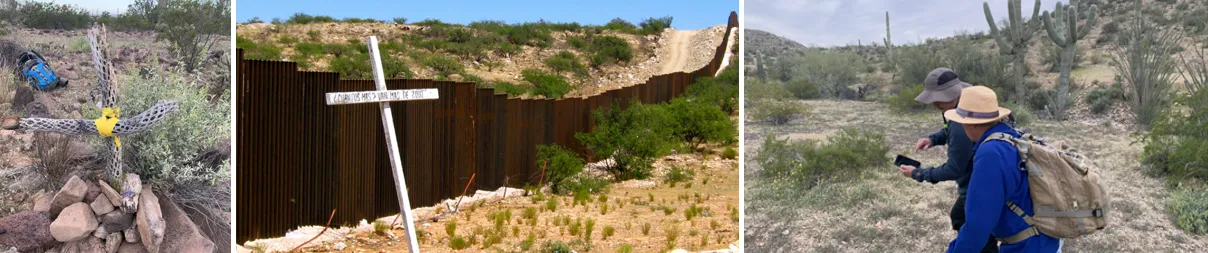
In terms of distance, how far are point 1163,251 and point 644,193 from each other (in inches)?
280

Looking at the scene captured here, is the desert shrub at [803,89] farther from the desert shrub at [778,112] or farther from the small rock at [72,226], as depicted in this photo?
the small rock at [72,226]

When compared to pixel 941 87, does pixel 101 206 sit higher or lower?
lower

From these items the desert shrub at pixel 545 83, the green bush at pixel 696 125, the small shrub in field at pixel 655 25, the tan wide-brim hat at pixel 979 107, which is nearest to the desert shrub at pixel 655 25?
the small shrub in field at pixel 655 25

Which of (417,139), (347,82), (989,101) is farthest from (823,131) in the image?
(989,101)

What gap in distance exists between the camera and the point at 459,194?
473 inches

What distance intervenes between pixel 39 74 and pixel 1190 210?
12.8 metres

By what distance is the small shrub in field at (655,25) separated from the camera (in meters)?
63.1

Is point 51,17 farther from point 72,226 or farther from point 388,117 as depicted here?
point 388,117

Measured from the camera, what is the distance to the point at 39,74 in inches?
462

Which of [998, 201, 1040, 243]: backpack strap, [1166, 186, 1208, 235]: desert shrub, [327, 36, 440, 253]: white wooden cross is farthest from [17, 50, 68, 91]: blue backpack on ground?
[1166, 186, 1208, 235]: desert shrub

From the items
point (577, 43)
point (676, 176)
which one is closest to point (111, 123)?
point (676, 176)

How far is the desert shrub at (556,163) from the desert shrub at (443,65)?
29916 millimetres

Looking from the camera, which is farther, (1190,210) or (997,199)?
(1190,210)

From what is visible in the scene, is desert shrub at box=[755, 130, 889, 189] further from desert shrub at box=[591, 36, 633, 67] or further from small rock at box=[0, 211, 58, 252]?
desert shrub at box=[591, 36, 633, 67]
